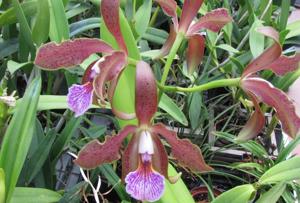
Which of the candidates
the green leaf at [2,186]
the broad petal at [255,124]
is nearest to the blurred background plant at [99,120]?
the green leaf at [2,186]

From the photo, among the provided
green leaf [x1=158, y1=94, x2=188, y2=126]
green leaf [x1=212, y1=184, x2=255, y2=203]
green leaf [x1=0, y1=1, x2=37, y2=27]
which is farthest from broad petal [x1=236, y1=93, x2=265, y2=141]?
green leaf [x1=0, y1=1, x2=37, y2=27]

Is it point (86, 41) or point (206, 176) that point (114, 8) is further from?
point (206, 176)

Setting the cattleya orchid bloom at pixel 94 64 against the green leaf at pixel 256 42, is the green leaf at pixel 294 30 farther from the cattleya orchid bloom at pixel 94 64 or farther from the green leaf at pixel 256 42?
the cattleya orchid bloom at pixel 94 64

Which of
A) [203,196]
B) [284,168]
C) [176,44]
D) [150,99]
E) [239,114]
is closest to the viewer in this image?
[150,99]

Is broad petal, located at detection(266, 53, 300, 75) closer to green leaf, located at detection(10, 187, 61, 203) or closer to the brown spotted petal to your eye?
the brown spotted petal

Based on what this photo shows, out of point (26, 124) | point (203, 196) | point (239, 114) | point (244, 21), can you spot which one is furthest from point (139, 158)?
point (244, 21)

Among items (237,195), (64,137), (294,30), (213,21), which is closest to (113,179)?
(64,137)

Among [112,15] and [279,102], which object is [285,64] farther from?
[112,15]
